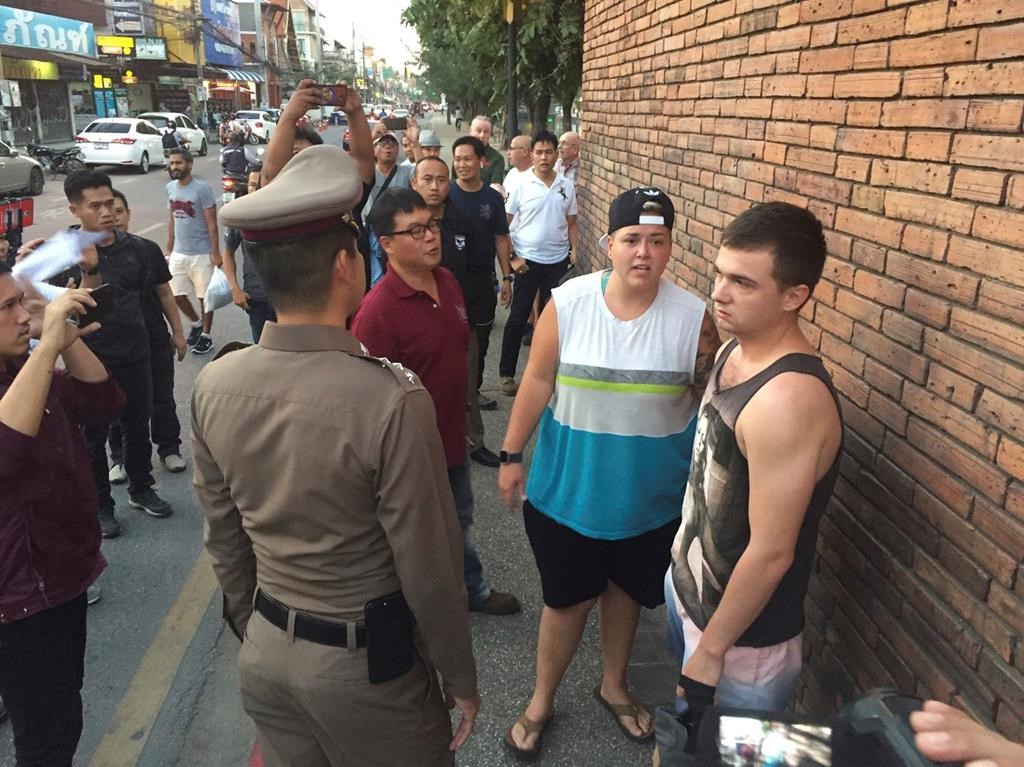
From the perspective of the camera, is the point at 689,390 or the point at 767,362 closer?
the point at 767,362

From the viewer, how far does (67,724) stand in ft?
7.29

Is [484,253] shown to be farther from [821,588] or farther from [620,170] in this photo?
[821,588]

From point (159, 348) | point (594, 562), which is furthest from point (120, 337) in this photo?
point (594, 562)

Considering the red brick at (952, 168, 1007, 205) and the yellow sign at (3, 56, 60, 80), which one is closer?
the red brick at (952, 168, 1007, 205)

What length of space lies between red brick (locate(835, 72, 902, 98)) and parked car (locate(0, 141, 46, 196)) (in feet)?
63.0

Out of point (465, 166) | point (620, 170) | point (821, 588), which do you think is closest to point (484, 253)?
point (465, 166)

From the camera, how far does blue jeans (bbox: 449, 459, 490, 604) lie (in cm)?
336

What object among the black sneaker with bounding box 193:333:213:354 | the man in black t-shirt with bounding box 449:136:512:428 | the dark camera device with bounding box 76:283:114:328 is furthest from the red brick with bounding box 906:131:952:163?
the black sneaker with bounding box 193:333:213:354

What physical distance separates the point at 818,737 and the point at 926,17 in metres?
1.79

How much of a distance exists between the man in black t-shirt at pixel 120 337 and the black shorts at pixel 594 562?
2.46 metres

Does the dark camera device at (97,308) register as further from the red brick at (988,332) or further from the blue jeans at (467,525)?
the red brick at (988,332)

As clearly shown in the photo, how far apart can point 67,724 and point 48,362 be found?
1.09 meters

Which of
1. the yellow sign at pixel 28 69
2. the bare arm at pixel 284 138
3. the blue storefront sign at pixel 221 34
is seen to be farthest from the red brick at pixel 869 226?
the blue storefront sign at pixel 221 34

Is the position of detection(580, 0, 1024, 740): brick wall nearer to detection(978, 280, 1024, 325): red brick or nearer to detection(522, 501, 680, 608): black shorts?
detection(978, 280, 1024, 325): red brick
